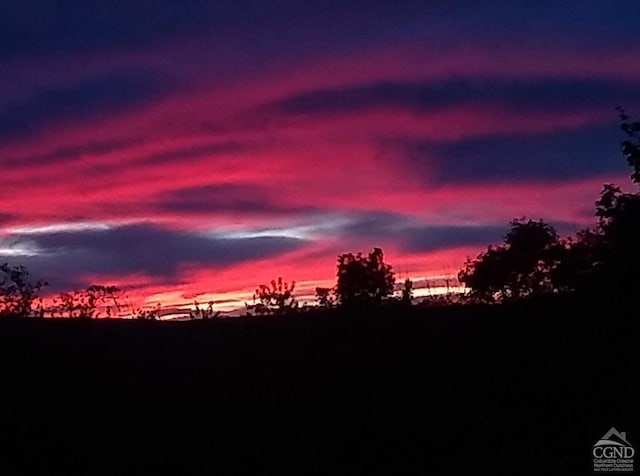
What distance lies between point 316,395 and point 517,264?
135 feet

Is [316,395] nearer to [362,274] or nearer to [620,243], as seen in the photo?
[620,243]

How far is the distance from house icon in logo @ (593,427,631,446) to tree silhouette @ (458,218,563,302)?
123ft

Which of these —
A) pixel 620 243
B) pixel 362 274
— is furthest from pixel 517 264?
pixel 620 243

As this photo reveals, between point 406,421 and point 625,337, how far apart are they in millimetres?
3552

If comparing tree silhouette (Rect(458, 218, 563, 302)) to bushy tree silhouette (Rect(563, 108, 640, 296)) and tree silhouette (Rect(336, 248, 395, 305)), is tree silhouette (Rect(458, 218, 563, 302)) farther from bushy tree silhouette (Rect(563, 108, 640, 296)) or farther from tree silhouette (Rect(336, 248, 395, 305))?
bushy tree silhouette (Rect(563, 108, 640, 296))

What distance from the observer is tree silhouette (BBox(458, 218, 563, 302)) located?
52.2m

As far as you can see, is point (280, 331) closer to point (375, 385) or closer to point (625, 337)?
point (375, 385)

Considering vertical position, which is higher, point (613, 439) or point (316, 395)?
point (316, 395)

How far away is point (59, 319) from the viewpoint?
15.2m

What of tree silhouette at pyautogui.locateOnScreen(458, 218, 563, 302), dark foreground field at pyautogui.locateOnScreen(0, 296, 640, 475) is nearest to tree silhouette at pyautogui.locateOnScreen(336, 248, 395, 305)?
tree silhouette at pyautogui.locateOnScreen(458, 218, 563, 302)

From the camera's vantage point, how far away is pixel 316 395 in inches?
552

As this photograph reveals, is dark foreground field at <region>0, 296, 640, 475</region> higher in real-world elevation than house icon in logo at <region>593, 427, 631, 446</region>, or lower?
higher

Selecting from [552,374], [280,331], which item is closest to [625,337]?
[552,374]

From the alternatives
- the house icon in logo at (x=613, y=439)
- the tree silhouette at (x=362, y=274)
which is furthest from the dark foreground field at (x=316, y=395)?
the tree silhouette at (x=362, y=274)
